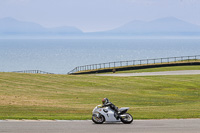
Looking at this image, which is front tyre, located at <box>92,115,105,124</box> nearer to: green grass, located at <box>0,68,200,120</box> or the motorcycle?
the motorcycle

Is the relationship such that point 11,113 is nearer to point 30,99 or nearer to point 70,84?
point 30,99

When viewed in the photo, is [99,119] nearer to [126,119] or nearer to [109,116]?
[109,116]

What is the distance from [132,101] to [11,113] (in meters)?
11.1

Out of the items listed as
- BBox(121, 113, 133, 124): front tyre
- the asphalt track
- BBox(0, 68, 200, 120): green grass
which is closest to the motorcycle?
BBox(121, 113, 133, 124): front tyre

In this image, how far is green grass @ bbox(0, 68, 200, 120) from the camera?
21234 millimetres

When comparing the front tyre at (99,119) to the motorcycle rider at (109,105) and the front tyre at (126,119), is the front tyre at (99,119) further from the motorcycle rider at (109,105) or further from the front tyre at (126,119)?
the front tyre at (126,119)

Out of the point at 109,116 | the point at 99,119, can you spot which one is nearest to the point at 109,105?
the point at 109,116

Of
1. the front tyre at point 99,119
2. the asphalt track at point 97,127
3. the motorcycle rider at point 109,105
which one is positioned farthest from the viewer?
the front tyre at point 99,119

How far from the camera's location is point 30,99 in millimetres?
27828

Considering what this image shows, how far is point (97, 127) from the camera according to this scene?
52.8 feet

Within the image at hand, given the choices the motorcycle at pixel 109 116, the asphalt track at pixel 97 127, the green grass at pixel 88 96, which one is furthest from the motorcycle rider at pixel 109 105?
the green grass at pixel 88 96

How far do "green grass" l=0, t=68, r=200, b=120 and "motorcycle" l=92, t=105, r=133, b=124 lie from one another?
6.11 feet

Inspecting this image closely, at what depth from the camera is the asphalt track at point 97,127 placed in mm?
15188

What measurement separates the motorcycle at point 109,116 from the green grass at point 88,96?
1863 millimetres
